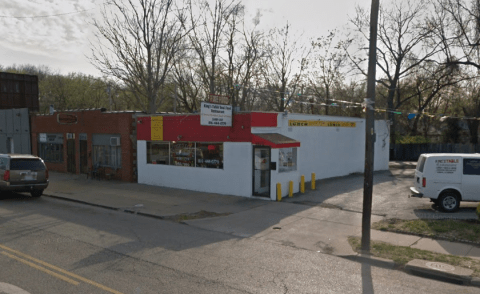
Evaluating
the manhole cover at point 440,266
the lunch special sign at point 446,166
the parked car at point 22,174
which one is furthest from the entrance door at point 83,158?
the manhole cover at point 440,266

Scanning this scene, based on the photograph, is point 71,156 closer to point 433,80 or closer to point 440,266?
point 440,266

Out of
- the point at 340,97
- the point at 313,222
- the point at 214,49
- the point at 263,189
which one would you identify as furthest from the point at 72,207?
the point at 340,97

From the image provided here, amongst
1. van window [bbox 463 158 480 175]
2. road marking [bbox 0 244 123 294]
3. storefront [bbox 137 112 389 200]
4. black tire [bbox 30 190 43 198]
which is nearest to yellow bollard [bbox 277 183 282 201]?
storefront [bbox 137 112 389 200]

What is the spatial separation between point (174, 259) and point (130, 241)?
1.97m

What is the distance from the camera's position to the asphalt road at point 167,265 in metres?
6.66

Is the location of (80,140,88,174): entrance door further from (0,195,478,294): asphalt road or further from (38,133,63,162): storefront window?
(0,195,478,294): asphalt road

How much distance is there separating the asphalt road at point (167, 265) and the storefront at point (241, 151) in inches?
205

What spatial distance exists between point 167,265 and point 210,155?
32.0 feet

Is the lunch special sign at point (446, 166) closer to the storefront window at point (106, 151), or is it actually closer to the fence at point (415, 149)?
the storefront window at point (106, 151)

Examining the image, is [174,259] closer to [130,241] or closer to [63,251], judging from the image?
[130,241]

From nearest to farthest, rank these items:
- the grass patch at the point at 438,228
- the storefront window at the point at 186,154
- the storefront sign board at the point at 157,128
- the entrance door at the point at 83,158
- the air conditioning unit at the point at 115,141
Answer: the grass patch at the point at 438,228 < the storefront window at the point at 186,154 < the storefront sign board at the point at 157,128 < the air conditioning unit at the point at 115,141 < the entrance door at the point at 83,158

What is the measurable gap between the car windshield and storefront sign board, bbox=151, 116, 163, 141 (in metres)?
5.25

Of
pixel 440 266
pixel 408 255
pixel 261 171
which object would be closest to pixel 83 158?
pixel 261 171

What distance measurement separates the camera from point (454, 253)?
8.62 m
